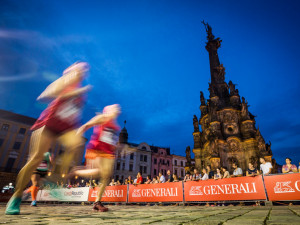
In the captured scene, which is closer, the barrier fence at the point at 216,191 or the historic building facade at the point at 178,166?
the barrier fence at the point at 216,191

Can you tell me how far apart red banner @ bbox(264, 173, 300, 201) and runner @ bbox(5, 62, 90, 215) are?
7195 mm

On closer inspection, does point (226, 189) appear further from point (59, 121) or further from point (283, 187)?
point (59, 121)

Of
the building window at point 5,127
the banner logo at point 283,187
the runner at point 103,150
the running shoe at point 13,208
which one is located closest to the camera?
the running shoe at point 13,208

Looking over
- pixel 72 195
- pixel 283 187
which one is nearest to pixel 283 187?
pixel 283 187

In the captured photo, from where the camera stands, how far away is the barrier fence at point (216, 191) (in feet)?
20.9

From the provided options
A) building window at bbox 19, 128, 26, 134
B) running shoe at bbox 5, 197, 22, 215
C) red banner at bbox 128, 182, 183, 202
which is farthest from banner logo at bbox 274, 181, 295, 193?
building window at bbox 19, 128, 26, 134

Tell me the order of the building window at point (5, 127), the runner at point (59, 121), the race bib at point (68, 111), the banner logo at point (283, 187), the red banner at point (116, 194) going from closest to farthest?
the runner at point (59, 121) → the race bib at point (68, 111) → the banner logo at point (283, 187) → the red banner at point (116, 194) → the building window at point (5, 127)

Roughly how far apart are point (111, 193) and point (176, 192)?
4.40 meters

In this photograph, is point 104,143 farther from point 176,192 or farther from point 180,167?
point 180,167

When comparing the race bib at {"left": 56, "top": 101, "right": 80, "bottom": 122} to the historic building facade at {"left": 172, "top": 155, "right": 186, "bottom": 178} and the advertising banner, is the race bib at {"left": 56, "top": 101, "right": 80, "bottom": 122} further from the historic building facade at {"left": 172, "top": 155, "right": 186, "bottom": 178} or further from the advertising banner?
the historic building facade at {"left": 172, "top": 155, "right": 186, "bottom": 178}

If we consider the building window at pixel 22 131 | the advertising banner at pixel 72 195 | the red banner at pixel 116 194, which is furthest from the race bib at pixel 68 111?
the building window at pixel 22 131

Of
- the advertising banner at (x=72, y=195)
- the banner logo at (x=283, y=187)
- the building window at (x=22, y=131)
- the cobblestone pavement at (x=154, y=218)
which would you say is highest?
the building window at (x=22, y=131)

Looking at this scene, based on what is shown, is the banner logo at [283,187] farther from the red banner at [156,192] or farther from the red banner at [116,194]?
the red banner at [116,194]

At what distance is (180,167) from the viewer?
5075 centimetres
